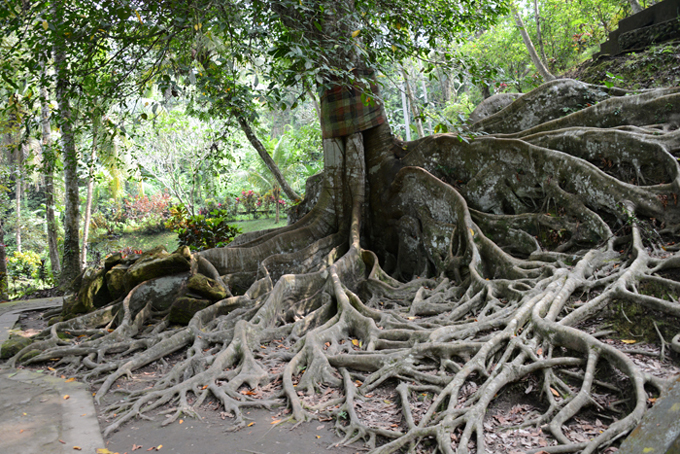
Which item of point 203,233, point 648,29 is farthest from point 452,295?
point 648,29

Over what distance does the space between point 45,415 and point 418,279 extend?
14.1ft

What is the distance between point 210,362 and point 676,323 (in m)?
4.02

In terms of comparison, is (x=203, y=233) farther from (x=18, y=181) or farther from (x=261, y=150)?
(x=18, y=181)

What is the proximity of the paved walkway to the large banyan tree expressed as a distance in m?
0.23

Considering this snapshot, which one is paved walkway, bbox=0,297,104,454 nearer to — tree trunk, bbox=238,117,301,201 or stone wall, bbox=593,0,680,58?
tree trunk, bbox=238,117,301,201

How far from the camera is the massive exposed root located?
3271mm

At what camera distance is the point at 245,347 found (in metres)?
4.66

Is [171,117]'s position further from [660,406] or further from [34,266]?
[660,406]

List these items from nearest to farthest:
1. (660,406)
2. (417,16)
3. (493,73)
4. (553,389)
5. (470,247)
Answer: (660,406)
(553,389)
(493,73)
(470,247)
(417,16)

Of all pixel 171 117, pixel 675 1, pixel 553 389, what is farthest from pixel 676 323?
pixel 171 117

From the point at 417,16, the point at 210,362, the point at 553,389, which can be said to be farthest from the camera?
the point at 417,16

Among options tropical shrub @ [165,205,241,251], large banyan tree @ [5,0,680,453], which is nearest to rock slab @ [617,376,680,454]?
large banyan tree @ [5,0,680,453]

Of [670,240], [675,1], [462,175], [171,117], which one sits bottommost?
[670,240]

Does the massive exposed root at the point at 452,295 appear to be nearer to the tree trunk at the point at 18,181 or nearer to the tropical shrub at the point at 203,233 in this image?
the tropical shrub at the point at 203,233
